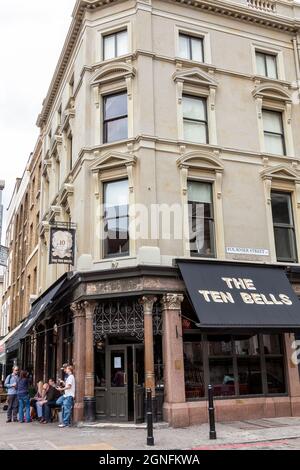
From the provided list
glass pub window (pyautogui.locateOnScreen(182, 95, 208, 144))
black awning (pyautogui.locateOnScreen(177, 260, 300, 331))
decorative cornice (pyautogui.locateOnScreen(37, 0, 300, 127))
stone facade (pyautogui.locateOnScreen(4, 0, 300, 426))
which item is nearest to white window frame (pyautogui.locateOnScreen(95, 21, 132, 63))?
stone facade (pyautogui.locateOnScreen(4, 0, 300, 426))

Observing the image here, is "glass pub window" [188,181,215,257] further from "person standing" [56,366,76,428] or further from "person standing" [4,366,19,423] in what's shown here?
"person standing" [4,366,19,423]

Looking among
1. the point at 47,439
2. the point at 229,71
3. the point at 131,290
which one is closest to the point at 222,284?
the point at 131,290

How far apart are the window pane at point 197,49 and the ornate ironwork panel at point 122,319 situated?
957 centimetres

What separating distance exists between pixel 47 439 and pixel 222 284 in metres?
6.85

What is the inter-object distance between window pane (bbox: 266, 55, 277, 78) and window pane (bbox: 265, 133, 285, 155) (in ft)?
8.71

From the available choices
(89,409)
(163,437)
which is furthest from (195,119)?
(163,437)

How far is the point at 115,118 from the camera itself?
17438 millimetres

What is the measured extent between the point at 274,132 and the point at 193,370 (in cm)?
964

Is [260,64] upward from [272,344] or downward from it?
upward

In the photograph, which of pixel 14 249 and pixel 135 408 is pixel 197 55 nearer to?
pixel 135 408

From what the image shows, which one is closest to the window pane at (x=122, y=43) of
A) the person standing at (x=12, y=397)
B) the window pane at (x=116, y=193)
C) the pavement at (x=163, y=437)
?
the window pane at (x=116, y=193)

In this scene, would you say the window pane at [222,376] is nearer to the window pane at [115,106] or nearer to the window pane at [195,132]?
the window pane at [195,132]

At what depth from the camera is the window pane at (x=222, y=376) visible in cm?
1531

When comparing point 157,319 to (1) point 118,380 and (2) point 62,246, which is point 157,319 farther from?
(2) point 62,246
